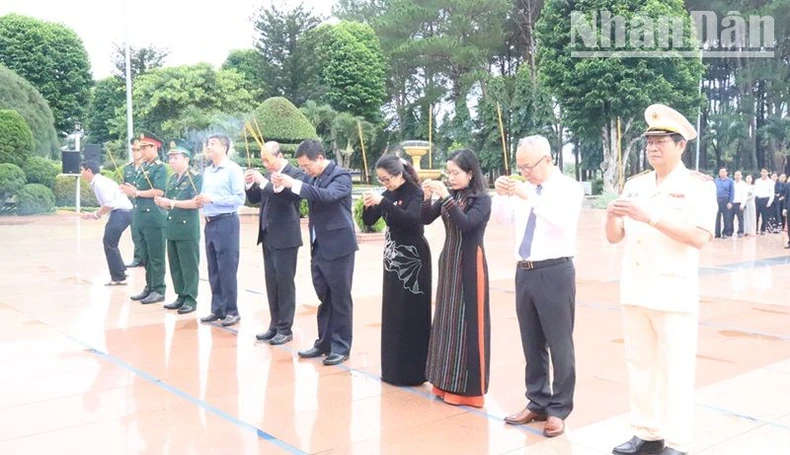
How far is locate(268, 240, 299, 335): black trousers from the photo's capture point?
6008 millimetres

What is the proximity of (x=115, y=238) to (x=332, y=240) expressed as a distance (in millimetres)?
4793

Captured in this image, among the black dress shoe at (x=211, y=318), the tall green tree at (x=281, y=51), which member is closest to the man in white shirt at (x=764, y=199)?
the black dress shoe at (x=211, y=318)

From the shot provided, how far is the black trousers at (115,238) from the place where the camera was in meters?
9.06

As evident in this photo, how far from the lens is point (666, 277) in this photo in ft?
11.1

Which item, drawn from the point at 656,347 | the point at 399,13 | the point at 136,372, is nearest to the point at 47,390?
the point at 136,372

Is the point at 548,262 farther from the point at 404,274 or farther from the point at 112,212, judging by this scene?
the point at 112,212

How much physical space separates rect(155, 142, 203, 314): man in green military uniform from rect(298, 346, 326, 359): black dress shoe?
2282 mm

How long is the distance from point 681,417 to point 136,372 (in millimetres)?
3775

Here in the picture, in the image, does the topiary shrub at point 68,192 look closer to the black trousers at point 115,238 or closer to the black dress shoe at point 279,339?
the black trousers at point 115,238

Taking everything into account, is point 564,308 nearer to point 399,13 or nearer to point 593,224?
point 593,224

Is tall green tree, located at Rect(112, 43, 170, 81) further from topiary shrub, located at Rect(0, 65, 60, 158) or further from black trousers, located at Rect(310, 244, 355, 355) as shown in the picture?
black trousers, located at Rect(310, 244, 355, 355)

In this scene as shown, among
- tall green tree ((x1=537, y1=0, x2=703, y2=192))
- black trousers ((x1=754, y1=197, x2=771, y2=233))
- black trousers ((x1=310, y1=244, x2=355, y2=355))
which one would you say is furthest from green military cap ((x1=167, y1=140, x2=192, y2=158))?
tall green tree ((x1=537, y1=0, x2=703, y2=192))

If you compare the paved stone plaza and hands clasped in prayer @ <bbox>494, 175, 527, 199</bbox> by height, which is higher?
hands clasped in prayer @ <bbox>494, 175, 527, 199</bbox>

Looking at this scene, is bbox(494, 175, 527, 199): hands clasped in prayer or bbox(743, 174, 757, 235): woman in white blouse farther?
bbox(743, 174, 757, 235): woman in white blouse
